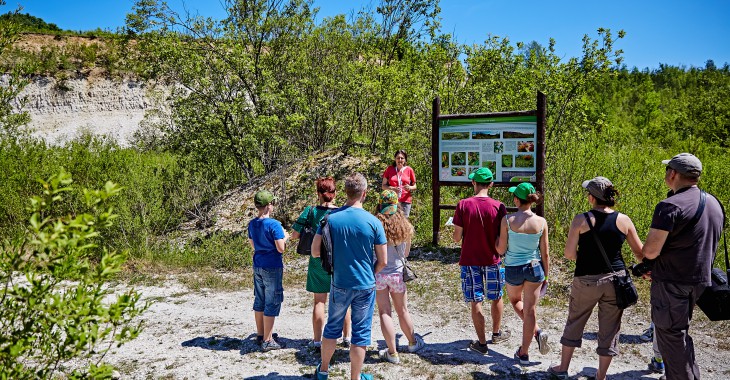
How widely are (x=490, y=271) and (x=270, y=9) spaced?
988cm

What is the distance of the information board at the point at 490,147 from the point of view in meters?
7.88

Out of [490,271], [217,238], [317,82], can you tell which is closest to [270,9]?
[317,82]

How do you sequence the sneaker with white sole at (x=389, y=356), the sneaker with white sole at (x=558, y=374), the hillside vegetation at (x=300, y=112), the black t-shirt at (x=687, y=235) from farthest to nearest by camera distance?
1. the hillside vegetation at (x=300, y=112)
2. the sneaker with white sole at (x=389, y=356)
3. the sneaker with white sole at (x=558, y=374)
4. the black t-shirt at (x=687, y=235)

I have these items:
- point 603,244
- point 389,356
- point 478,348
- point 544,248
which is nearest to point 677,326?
point 603,244

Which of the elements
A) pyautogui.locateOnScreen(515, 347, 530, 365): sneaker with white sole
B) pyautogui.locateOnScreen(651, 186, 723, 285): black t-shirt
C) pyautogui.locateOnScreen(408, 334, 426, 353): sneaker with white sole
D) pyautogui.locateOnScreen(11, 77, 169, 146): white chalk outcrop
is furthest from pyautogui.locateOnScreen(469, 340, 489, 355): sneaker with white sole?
pyautogui.locateOnScreen(11, 77, 169, 146): white chalk outcrop

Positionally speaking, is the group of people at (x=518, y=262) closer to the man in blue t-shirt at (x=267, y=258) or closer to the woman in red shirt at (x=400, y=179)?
the man in blue t-shirt at (x=267, y=258)

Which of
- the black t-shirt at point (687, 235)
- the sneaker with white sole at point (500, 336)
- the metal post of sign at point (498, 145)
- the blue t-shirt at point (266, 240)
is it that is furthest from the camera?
the metal post of sign at point (498, 145)

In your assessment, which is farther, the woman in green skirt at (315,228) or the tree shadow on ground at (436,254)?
the tree shadow on ground at (436,254)

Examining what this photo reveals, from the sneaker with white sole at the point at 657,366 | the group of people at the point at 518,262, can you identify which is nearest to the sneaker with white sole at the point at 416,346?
the group of people at the point at 518,262

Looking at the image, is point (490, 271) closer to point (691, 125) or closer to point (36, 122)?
point (691, 125)

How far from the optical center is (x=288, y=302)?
6.82m

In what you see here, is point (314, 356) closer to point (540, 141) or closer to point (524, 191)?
point (524, 191)

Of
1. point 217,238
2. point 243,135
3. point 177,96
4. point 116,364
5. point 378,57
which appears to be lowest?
point 116,364

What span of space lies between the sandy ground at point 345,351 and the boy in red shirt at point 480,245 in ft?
1.63
